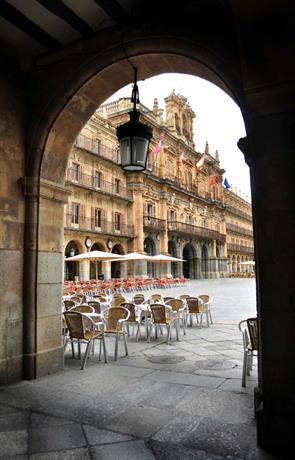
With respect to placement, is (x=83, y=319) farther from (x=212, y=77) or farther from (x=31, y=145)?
(x=212, y=77)

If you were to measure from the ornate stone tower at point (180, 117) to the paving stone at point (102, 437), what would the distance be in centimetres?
3535

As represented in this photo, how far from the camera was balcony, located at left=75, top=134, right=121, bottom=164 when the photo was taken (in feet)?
80.7

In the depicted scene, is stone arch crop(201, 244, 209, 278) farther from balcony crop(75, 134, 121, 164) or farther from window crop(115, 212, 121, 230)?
balcony crop(75, 134, 121, 164)

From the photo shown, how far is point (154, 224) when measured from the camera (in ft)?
98.9

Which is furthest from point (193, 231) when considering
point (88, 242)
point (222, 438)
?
point (222, 438)

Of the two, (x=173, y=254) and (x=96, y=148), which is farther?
(x=173, y=254)

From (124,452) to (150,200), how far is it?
28.8 m

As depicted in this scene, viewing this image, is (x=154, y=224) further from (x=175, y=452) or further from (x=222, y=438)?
(x=175, y=452)

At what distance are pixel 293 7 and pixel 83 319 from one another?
3876 mm

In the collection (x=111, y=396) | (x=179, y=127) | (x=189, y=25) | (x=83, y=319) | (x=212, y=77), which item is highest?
(x=179, y=127)

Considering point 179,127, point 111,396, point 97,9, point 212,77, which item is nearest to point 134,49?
point 97,9

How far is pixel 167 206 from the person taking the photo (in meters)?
32.8

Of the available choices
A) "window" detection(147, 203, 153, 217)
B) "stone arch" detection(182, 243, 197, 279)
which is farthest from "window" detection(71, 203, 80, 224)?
"stone arch" detection(182, 243, 197, 279)

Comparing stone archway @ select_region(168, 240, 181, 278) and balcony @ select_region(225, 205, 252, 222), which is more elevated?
balcony @ select_region(225, 205, 252, 222)
